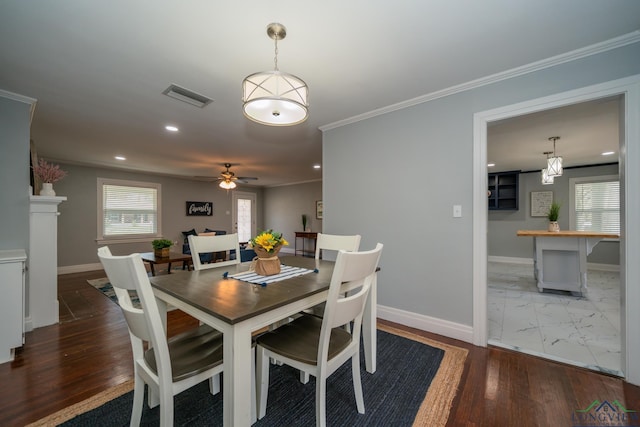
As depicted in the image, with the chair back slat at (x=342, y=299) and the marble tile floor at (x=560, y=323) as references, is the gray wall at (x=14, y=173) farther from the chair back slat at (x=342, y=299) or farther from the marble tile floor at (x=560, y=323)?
the marble tile floor at (x=560, y=323)

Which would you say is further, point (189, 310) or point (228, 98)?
point (228, 98)

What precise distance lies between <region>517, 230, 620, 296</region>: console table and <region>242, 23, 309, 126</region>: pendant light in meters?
3.95

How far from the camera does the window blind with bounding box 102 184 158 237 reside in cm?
587

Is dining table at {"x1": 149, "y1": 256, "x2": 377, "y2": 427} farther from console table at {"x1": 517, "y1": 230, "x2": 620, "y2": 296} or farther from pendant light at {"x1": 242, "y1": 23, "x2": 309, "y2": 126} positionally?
console table at {"x1": 517, "y1": 230, "x2": 620, "y2": 296}

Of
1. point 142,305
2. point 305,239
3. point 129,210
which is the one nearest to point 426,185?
point 142,305

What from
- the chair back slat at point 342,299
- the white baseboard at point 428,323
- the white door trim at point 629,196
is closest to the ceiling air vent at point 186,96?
the chair back slat at point 342,299

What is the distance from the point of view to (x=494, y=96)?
7.27ft

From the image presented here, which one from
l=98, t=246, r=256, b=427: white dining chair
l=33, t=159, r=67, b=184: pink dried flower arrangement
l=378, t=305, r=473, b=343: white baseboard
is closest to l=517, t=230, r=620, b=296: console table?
l=378, t=305, r=473, b=343: white baseboard

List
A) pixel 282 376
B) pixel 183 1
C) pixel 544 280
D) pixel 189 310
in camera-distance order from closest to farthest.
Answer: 1. pixel 189 310
2. pixel 183 1
3. pixel 282 376
4. pixel 544 280

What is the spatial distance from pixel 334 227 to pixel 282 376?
180 centimetres

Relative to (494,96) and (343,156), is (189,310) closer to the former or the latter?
(343,156)

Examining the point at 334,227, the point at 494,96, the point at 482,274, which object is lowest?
the point at 482,274

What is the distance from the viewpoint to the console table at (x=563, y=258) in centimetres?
364

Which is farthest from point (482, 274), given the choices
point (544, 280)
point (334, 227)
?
point (544, 280)
